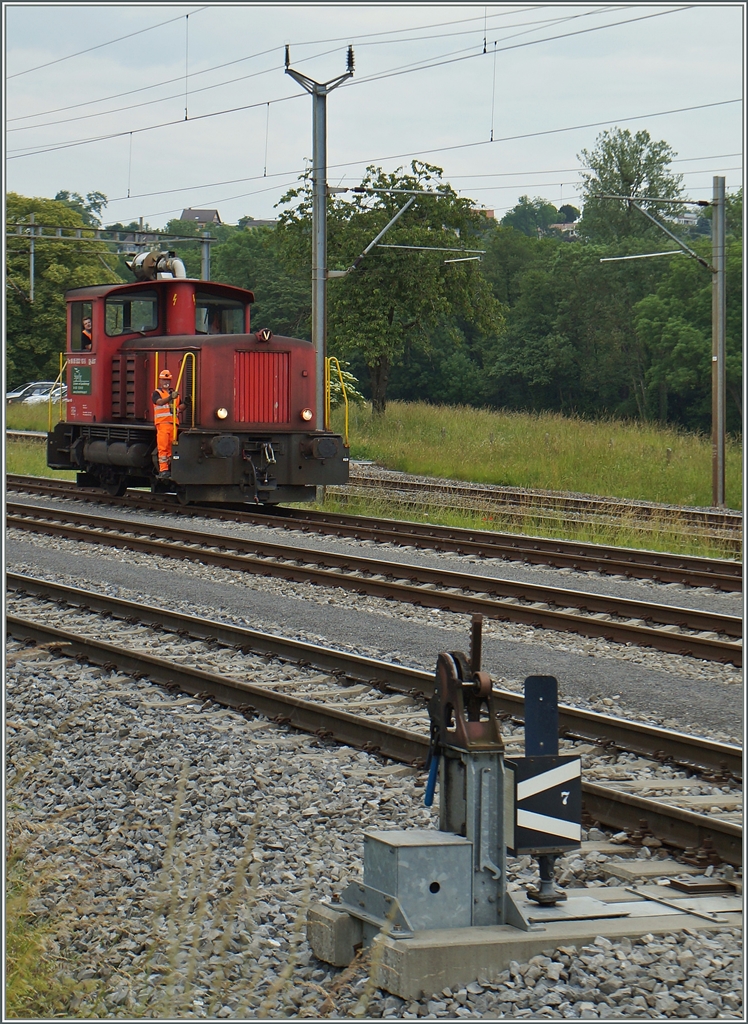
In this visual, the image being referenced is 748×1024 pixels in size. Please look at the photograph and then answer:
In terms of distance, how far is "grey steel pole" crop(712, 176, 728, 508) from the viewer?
20000 millimetres

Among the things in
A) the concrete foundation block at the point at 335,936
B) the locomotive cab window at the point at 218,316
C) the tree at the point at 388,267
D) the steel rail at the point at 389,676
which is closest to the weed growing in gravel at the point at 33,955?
the concrete foundation block at the point at 335,936

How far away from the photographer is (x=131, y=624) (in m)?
9.80

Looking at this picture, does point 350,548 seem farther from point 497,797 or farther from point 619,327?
point 619,327

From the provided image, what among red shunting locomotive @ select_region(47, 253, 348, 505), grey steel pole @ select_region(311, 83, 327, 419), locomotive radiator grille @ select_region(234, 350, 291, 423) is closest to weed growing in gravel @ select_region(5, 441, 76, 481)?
red shunting locomotive @ select_region(47, 253, 348, 505)

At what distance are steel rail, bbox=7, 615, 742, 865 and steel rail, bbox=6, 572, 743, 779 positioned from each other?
73 cm

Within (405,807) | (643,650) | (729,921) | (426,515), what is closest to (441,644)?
(643,650)

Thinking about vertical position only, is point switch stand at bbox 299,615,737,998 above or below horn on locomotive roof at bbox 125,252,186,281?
below

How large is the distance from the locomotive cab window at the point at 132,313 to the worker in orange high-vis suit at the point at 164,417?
190cm

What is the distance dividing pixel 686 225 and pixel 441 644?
76.5 meters

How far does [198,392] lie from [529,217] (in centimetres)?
12164

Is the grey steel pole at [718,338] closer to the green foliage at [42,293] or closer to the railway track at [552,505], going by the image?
the railway track at [552,505]

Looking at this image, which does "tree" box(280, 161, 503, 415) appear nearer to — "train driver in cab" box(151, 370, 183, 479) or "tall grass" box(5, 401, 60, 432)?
"tall grass" box(5, 401, 60, 432)

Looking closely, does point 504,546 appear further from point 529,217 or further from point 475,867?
point 529,217

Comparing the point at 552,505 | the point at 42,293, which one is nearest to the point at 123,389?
the point at 552,505
